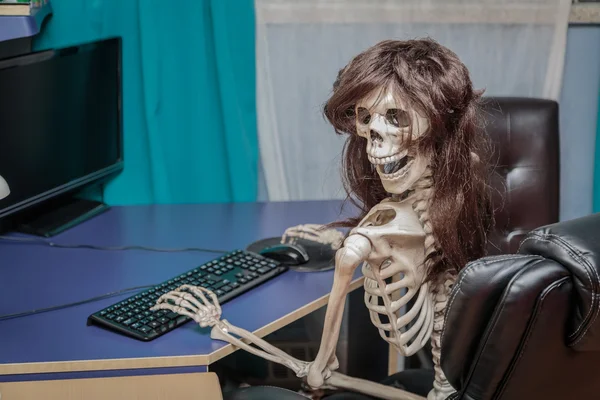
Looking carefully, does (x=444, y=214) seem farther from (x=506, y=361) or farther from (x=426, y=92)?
(x=506, y=361)

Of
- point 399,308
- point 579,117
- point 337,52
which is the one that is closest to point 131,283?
point 399,308

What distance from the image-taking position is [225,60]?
7.03 ft

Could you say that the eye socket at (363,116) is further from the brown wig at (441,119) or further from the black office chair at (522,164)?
the black office chair at (522,164)

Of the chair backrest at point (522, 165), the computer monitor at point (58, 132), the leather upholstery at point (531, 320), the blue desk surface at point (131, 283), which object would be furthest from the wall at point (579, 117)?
the leather upholstery at point (531, 320)

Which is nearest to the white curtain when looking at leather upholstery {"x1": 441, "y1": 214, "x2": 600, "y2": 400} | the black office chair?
the black office chair

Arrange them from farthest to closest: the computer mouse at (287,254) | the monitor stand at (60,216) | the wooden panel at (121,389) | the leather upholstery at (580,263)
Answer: the monitor stand at (60,216), the computer mouse at (287,254), the wooden panel at (121,389), the leather upholstery at (580,263)

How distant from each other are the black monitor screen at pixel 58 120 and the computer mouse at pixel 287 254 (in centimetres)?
57

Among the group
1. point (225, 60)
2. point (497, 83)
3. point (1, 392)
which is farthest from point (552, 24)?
point (1, 392)

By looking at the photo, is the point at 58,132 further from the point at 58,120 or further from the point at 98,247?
the point at 98,247

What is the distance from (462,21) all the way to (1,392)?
5.12 ft

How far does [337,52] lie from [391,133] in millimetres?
934

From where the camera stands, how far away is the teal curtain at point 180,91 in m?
2.11

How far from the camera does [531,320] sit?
0.90 metres

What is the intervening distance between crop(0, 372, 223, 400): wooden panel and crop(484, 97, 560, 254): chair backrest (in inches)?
37.1
